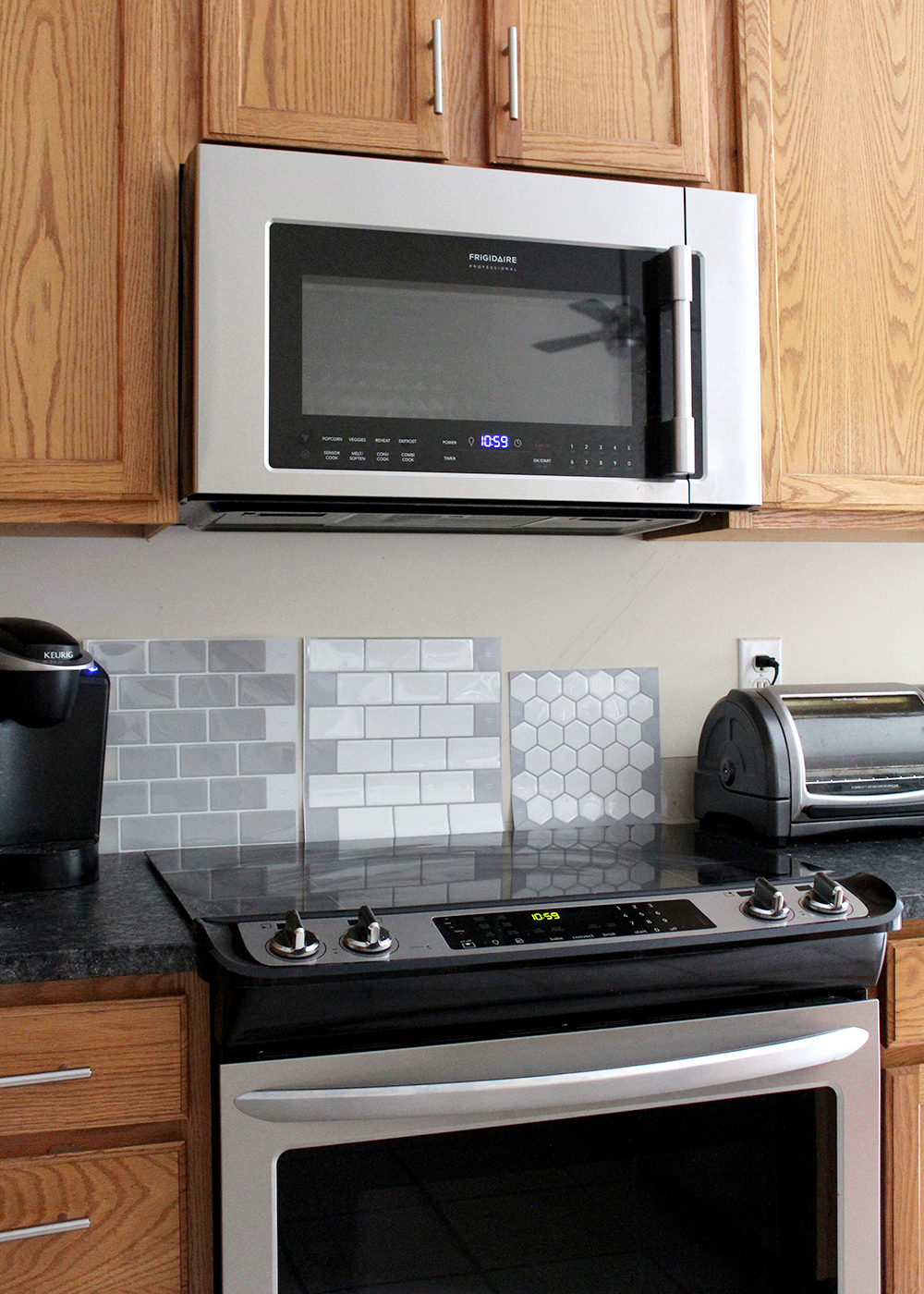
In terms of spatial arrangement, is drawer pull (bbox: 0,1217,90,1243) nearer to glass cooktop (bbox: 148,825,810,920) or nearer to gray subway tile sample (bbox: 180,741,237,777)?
glass cooktop (bbox: 148,825,810,920)

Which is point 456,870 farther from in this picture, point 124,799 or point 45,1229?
point 45,1229

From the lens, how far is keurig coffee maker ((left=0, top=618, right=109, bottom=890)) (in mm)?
1405

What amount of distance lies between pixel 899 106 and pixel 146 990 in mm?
1540

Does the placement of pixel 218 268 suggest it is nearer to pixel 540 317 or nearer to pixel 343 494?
pixel 343 494

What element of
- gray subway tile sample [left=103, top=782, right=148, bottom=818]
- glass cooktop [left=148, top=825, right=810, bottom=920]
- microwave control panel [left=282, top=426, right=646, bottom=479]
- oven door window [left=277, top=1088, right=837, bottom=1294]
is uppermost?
microwave control panel [left=282, top=426, right=646, bottom=479]

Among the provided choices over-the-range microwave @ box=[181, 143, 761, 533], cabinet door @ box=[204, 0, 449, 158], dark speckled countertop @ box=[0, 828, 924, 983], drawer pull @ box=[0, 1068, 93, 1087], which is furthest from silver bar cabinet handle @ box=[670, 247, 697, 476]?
drawer pull @ box=[0, 1068, 93, 1087]

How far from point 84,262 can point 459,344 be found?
0.45 m

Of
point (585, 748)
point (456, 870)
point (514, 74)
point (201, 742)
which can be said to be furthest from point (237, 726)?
point (514, 74)

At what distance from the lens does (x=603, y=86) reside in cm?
155

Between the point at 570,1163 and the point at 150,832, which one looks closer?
the point at 570,1163

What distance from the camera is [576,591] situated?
6.25ft

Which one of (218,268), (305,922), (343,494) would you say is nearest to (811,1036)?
(305,922)

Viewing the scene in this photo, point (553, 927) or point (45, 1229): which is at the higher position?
point (553, 927)

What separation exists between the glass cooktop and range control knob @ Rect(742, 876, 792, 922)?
7 centimetres
